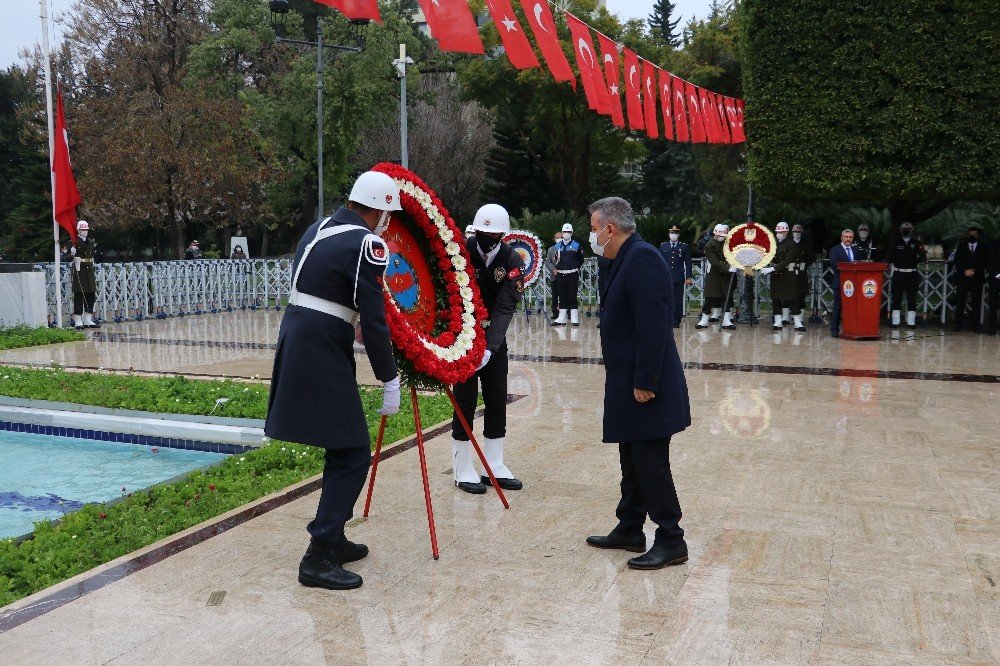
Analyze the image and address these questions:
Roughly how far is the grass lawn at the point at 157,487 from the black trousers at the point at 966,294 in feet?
36.2

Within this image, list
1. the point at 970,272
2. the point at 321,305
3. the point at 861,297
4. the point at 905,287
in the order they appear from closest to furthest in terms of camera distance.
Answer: the point at 321,305 < the point at 861,297 < the point at 970,272 < the point at 905,287

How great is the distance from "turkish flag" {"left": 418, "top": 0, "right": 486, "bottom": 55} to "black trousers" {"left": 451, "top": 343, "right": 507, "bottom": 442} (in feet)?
10.5

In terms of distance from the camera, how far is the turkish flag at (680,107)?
15.5m

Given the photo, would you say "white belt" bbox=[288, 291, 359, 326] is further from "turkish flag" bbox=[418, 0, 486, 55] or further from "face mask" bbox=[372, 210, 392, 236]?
"turkish flag" bbox=[418, 0, 486, 55]

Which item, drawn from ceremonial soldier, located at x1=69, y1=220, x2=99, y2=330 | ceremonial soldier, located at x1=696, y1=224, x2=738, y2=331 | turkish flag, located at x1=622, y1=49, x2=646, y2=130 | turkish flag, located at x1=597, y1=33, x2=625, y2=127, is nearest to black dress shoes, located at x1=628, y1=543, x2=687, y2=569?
turkish flag, located at x1=597, y1=33, x2=625, y2=127

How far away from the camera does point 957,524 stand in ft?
17.4

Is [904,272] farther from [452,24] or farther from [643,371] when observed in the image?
[643,371]

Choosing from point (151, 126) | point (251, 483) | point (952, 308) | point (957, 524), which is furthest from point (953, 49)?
point (151, 126)

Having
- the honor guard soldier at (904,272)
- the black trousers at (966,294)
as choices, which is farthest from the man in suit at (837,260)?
the black trousers at (966,294)

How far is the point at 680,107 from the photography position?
1586 centimetres

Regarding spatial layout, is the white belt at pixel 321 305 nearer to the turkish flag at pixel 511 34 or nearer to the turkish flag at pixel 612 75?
the turkish flag at pixel 511 34

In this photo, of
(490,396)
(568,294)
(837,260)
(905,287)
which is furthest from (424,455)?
(905,287)

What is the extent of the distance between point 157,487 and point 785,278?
1300 centimetres

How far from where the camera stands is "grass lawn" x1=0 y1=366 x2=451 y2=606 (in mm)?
4836
